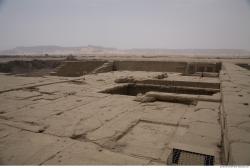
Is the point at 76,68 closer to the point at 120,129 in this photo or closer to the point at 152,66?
the point at 152,66

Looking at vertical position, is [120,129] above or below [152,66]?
below

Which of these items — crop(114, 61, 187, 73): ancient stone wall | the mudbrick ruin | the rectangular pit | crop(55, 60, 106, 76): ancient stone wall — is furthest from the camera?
crop(55, 60, 106, 76): ancient stone wall

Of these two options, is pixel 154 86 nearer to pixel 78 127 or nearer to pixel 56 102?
pixel 56 102

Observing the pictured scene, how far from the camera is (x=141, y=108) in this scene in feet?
16.2

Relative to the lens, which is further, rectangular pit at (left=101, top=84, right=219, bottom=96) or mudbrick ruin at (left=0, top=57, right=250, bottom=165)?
rectangular pit at (left=101, top=84, right=219, bottom=96)

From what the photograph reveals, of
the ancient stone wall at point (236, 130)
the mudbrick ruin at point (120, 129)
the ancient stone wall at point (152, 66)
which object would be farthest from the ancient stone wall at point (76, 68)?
the ancient stone wall at point (236, 130)

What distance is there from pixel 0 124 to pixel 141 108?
286cm

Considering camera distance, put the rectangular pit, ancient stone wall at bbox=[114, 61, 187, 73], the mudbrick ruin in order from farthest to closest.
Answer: ancient stone wall at bbox=[114, 61, 187, 73] → the rectangular pit → the mudbrick ruin

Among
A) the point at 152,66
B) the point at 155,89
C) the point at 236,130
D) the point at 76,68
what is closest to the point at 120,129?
the point at 236,130

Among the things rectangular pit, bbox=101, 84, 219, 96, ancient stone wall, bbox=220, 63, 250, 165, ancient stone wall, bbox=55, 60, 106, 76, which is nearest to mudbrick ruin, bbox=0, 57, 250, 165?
ancient stone wall, bbox=220, 63, 250, 165

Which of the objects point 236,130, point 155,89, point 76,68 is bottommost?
point 155,89

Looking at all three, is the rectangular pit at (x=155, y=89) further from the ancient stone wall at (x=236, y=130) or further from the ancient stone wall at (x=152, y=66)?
the ancient stone wall at (x=152, y=66)

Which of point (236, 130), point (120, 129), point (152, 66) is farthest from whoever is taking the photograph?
point (152, 66)

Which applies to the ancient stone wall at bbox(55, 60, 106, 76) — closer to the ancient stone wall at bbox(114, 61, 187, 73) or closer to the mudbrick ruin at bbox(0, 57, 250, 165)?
the ancient stone wall at bbox(114, 61, 187, 73)
